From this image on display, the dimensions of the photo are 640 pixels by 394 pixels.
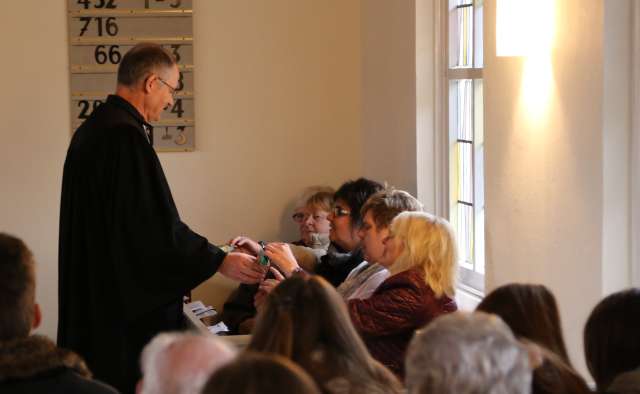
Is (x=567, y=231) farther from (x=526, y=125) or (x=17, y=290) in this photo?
(x=17, y=290)

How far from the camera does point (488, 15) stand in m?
4.18

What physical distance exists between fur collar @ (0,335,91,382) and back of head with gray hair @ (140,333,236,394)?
0.93ft

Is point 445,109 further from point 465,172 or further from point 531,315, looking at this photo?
point 531,315

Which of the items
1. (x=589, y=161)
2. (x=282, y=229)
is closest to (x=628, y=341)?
(x=589, y=161)

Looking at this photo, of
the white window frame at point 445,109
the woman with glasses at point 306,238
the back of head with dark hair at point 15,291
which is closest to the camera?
the back of head with dark hair at point 15,291

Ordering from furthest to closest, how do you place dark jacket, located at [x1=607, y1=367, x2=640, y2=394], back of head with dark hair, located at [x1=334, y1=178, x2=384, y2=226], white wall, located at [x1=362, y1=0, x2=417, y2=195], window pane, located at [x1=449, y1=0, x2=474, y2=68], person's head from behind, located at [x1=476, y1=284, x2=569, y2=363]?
1. white wall, located at [x1=362, y1=0, x2=417, y2=195]
2. window pane, located at [x1=449, y1=0, x2=474, y2=68]
3. back of head with dark hair, located at [x1=334, y1=178, x2=384, y2=226]
4. person's head from behind, located at [x1=476, y1=284, x2=569, y2=363]
5. dark jacket, located at [x1=607, y1=367, x2=640, y2=394]

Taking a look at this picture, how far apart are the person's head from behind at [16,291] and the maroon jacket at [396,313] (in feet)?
4.30

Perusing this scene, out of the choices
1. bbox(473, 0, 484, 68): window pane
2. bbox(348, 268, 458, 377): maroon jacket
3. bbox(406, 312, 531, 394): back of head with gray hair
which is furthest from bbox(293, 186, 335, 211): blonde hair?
bbox(406, 312, 531, 394): back of head with gray hair

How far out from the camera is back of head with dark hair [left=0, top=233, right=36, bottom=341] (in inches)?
87.6

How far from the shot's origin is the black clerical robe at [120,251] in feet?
12.9

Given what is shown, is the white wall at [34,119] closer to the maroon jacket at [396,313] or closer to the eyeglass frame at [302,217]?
the eyeglass frame at [302,217]

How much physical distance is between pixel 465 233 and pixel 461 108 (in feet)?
1.88

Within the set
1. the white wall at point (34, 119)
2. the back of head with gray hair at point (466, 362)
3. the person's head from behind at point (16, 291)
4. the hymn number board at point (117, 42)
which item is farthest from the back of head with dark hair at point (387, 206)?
the white wall at point (34, 119)

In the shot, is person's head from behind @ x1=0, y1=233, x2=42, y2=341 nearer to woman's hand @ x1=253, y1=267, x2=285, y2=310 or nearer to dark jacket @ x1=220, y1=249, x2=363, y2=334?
woman's hand @ x1=253, y1=267, x2=285, y2=310
